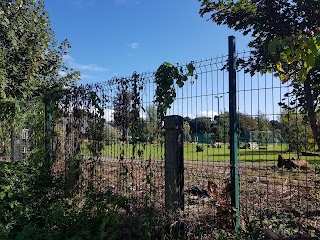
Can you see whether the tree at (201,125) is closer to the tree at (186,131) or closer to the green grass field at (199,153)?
the tree at (186,131)

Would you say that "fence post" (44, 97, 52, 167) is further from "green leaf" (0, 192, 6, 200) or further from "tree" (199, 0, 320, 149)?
"tree" (199, 0, 320, 149)

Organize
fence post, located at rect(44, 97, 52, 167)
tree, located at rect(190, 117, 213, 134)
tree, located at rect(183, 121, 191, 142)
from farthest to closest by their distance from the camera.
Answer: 1. fence post, located at rect(44, 97, 52, 167)
2. tree, located at rect(183, 121, 191, 142)
3. tree, located at rect(190, 117, 213, 134)

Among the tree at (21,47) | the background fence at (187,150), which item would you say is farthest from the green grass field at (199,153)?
the tree at (21,47)

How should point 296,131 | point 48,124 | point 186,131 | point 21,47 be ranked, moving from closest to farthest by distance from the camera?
point 296,131 → point 186,131 → point 48,124 → point 21,47

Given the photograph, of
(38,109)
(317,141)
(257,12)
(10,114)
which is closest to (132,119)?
(257,12)

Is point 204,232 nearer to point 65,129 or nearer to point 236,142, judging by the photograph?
point 236,142

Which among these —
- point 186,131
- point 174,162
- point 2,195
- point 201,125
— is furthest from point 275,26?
point 2,195

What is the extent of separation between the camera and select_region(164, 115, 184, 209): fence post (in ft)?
12.4

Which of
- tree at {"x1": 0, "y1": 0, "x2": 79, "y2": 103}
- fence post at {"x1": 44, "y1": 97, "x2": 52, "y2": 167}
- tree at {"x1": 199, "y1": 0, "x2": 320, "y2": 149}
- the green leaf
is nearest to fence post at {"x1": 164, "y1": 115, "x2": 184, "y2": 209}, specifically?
tree at {"x1": 199, "y1": 0, "x2": 320, "y2": 149}

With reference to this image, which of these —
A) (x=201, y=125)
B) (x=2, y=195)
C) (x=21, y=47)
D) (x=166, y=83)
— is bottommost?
(x=2, y=195)

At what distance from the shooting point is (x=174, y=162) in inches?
152

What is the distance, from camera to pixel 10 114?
7.09m

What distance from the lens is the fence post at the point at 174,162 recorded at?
379cm

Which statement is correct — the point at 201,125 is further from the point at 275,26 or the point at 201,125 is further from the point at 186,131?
the point at 275,26
